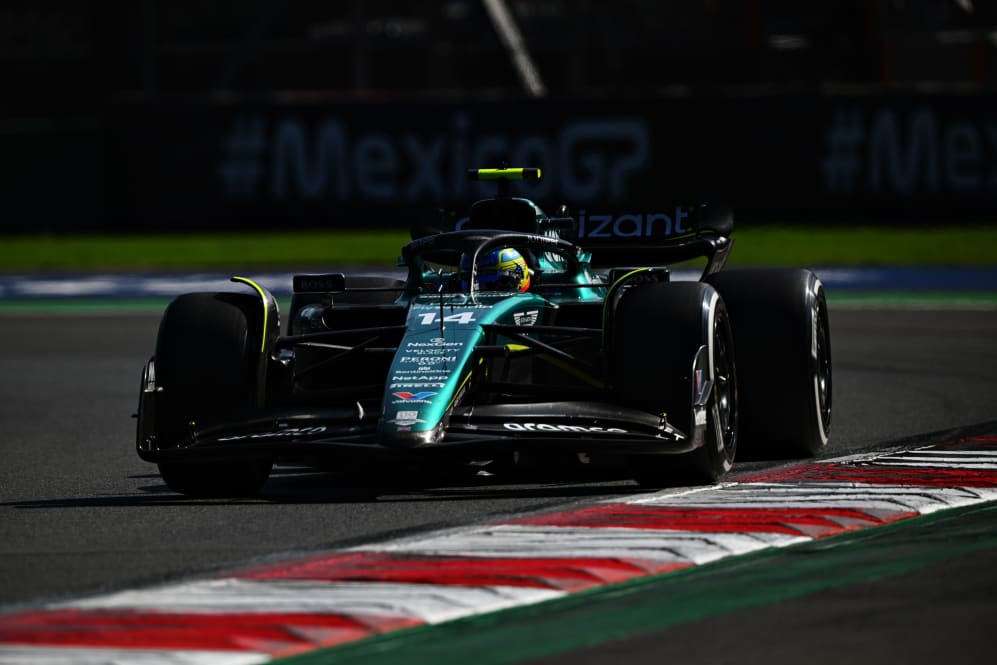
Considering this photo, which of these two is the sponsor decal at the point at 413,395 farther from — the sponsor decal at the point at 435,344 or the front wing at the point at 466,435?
the sponsor decal at the point at 435,344

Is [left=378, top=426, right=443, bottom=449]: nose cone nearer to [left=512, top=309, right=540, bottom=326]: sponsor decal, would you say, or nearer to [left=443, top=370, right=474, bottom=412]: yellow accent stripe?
[left=443, top=370, right=474, bottom=412]: yellow accent stripe

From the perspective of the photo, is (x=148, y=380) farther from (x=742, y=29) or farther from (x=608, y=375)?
(x=742, y=29)

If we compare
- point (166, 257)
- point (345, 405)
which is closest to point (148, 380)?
point (345, 405)

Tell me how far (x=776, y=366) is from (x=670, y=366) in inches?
56.6

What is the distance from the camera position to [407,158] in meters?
27.5

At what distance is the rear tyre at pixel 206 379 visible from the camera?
28.0 feet

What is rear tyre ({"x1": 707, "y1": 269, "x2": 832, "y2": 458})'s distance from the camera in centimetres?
954

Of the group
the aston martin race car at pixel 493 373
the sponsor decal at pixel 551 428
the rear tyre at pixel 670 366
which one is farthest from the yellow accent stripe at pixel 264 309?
the rear tyre at pixel 670 366

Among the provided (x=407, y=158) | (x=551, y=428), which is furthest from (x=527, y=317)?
(x=407, y=158)

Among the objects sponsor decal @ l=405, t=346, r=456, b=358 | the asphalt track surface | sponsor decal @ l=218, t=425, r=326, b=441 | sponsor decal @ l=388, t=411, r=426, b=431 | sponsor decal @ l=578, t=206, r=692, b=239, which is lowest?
the asphalt track surface

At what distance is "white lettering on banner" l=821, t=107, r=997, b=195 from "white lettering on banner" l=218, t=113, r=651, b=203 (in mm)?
→ 2643

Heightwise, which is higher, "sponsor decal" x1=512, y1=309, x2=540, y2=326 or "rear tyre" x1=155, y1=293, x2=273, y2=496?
"sponsor decal" x1=512, y1=309, x2=540, y2=326

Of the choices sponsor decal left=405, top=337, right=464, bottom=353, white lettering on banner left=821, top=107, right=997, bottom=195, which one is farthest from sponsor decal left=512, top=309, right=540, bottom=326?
white lettering on banner left=821, top=107, right=997, bottom=195

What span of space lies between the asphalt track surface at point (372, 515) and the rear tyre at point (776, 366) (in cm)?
25
